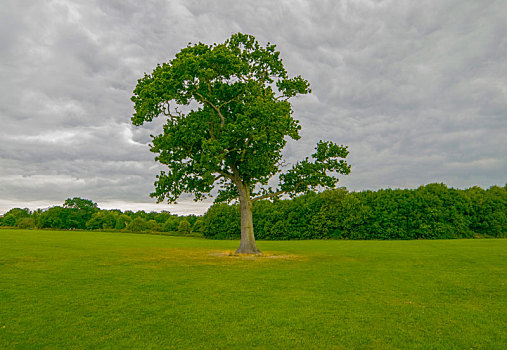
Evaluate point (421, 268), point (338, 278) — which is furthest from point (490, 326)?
point (421, 268)

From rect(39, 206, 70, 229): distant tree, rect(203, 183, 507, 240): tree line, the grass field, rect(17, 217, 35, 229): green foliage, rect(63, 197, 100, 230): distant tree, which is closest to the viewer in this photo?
the grass field

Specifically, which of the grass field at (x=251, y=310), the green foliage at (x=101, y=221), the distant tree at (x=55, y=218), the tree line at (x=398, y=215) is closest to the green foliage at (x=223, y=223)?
the tree line at (x=398, y=215)

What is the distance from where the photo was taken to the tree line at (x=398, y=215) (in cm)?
7800

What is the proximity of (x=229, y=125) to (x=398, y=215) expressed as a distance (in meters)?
65.4

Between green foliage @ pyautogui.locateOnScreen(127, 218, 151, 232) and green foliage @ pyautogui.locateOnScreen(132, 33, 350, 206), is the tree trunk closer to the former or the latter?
green foliage @ pyautogui.locateOnScreen(132, 33, 350, 206)

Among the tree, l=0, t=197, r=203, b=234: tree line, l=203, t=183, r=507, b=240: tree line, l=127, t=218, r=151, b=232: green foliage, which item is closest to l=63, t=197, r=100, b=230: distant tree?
l=0, t=197, r=203, b=234: tree line

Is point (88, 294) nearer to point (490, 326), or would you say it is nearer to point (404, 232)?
point (490, 326)

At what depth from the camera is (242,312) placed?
11.0 metres

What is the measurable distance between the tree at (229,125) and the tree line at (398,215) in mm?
54204

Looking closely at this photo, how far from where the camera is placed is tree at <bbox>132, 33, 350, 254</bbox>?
28844 millimetres

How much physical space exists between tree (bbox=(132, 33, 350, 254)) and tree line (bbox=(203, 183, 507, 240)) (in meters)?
54.2

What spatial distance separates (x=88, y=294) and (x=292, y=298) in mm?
8273

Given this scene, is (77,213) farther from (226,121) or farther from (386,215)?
(226,121)

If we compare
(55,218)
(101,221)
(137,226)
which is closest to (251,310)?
(137,226)
